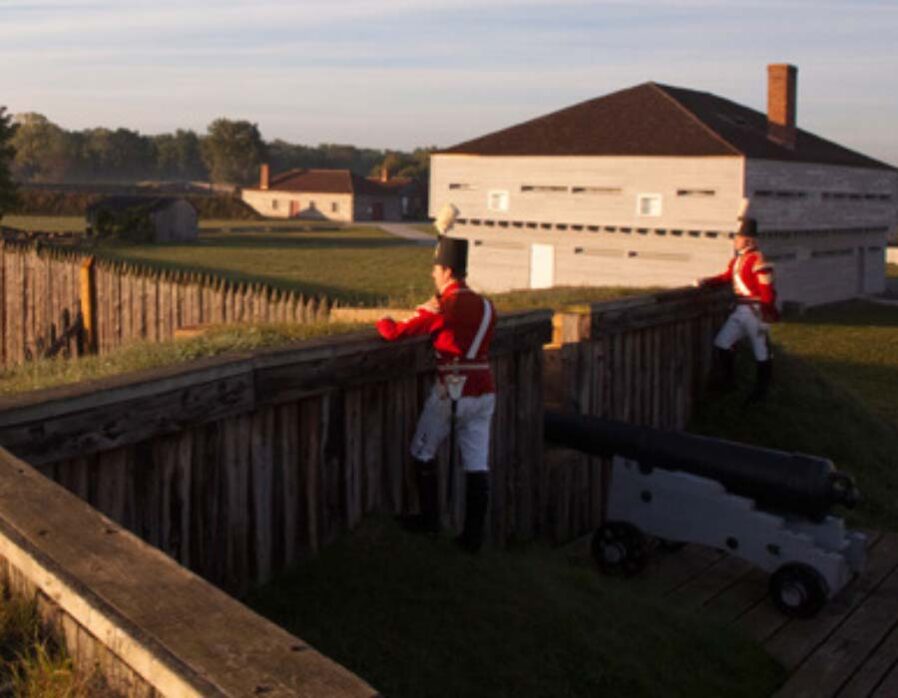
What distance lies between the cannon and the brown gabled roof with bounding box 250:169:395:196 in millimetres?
106197

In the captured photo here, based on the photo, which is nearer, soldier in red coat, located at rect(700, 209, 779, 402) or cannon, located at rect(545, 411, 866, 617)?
cannon, located at rect(545, 411, 866, 617)

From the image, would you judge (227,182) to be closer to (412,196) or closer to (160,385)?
(412,196)

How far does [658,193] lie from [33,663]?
3549 centimetres

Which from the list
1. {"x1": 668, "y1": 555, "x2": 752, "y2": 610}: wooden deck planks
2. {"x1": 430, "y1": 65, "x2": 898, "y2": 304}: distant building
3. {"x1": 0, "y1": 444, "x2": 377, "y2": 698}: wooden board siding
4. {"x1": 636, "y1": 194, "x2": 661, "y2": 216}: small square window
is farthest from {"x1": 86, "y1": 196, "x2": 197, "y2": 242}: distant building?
{"x1": 0, "y1": 444, "x2": 377, "y2": 698}: wooden board siding

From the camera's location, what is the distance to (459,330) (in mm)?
6602

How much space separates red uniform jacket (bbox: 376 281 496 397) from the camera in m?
6.60

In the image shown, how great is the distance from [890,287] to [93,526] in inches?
1995

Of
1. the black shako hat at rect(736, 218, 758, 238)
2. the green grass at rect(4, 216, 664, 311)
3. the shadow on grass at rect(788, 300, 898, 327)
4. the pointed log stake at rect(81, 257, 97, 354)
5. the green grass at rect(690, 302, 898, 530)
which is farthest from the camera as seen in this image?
the green grass at rect(4, 216, 664, 311)

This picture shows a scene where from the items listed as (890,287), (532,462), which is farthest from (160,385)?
(890,287)

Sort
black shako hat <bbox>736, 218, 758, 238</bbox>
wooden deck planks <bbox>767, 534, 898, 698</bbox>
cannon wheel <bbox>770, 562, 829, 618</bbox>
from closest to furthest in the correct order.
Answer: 1. wooden deck planks <bbox>767, 534, 898, 698</bbox>
2. cannon wheel <bbox>770, 562, 829, 618</bbox>
3. black shako hat <bbox>736, 218, 758, 238</bbox>

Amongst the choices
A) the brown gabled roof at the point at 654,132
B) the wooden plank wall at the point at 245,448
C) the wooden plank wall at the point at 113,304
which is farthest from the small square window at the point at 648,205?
the wooden plank wall at the point at 245,448

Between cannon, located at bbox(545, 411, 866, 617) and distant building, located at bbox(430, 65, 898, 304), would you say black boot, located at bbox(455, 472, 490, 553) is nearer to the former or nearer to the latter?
cannon, located at bbox(545, 411, 866, 617)

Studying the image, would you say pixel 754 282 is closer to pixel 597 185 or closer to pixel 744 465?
pixel 744 465

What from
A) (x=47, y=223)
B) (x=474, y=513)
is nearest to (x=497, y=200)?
(x=474, y=513)
